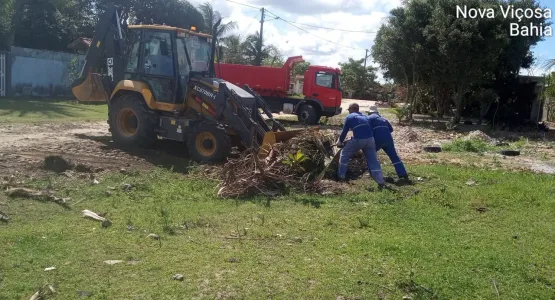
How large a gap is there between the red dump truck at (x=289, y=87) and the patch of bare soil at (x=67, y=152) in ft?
28.5

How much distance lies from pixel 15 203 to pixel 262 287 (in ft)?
13.8

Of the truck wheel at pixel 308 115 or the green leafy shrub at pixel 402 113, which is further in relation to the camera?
the green leafy shrub at pixel 402 113

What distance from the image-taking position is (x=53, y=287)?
4.80 meters

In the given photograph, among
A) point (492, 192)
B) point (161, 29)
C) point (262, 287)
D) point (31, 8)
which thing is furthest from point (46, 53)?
point (262, 287)

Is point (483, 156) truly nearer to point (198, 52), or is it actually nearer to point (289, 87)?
point (198, 52)

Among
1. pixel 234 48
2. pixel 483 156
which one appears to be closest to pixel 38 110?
pixel 483 156

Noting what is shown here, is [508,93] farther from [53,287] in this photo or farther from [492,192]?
[53,287]

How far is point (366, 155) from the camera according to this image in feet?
33.1

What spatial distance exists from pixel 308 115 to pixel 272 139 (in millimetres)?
12202

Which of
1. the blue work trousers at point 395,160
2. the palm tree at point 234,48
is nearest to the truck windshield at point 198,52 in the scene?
the blue work trousers at point 395,160

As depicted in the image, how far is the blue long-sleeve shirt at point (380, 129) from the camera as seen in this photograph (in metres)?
10.5

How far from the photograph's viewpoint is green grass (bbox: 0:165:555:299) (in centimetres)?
504

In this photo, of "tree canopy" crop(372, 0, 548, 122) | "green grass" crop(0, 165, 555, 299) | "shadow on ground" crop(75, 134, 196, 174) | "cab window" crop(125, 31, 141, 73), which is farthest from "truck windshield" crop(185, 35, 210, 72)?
"tree canopy" crop(372, 0, 548, 122)

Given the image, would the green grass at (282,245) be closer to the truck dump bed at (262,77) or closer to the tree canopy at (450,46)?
the truck dump bed at (262,77)
